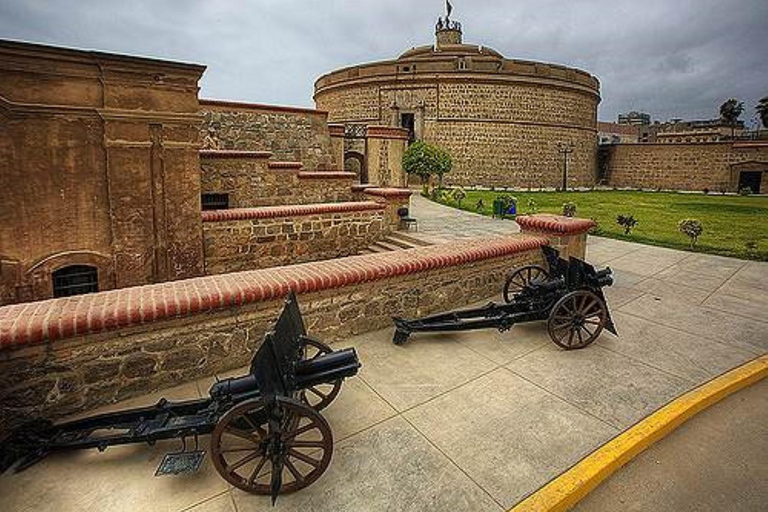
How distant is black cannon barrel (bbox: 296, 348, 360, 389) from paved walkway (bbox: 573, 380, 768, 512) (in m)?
1.75

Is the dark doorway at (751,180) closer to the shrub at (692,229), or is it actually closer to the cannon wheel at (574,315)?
the shrub at (692,229)

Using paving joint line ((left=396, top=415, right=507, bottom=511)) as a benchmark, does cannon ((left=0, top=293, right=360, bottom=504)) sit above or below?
above

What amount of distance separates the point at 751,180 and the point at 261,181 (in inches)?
1462

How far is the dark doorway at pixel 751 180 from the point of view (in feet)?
97.0

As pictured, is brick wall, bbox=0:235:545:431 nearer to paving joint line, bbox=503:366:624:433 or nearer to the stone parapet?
paving joint line, bbox=503:366:624:433

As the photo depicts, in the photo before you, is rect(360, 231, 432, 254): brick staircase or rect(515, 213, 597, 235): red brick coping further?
rect(360, 231, 432, 254): brick staircase

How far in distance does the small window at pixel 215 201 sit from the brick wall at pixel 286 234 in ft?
7.38

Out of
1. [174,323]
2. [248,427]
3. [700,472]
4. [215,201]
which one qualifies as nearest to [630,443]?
[700,472]

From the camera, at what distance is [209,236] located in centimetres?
845

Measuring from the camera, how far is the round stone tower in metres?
28.8

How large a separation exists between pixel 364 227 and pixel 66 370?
24.4ft

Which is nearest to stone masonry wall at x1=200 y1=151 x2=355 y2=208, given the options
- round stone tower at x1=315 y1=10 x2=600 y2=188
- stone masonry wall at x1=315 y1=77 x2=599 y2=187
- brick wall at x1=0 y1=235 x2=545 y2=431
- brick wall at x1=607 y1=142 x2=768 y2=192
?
brick wall at x1=0 y1=235 x2=545 y2=431

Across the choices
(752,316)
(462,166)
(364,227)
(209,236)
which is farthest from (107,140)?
(462,166)

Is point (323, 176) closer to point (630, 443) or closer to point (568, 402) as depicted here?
point (568, 402)
